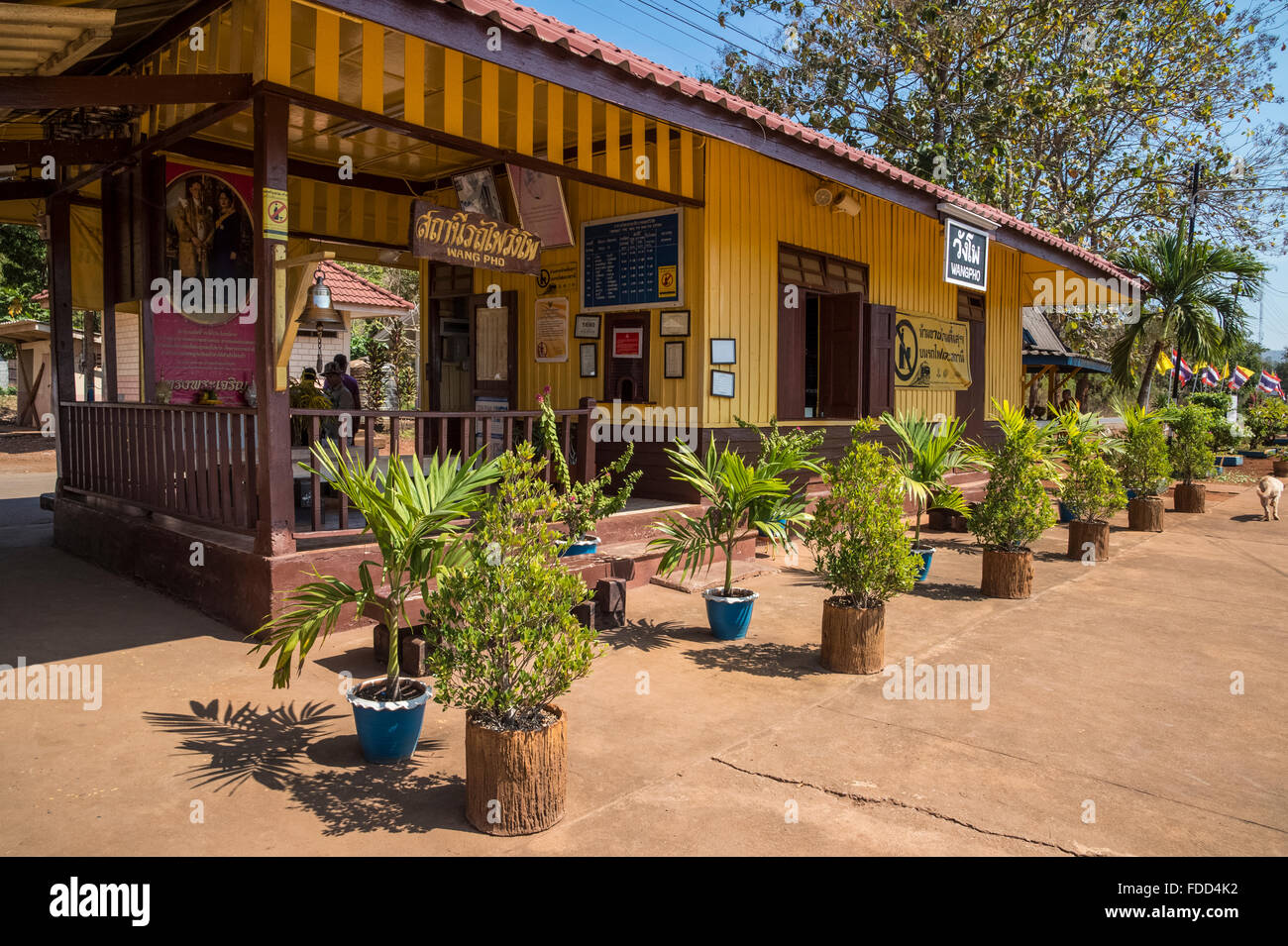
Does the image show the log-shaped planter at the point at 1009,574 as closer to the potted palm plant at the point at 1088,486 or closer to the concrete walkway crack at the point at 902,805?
the potted palm plant at the point at 1088,486

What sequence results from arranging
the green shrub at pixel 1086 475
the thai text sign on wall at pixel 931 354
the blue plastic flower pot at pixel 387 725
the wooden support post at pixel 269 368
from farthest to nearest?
the thai text sign on wall at pixel 931 354
the green shrub at pixel 1086 475
the wooden support post at pixel 269 368
the blue plastic flower pot at pixel 387 725

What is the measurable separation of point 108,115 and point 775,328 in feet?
20.6

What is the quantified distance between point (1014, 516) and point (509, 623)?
17.2 ft

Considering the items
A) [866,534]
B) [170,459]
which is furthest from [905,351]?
[170,459]

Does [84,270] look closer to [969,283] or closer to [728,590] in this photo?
[728,590]

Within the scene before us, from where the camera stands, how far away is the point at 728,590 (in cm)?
604

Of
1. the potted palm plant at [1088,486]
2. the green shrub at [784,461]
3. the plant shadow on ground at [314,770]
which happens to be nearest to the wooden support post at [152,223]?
the plant shadow on ground at [314,770]

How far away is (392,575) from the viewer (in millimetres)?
4234

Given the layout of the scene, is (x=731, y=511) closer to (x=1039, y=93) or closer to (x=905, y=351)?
(x=905, y=351)

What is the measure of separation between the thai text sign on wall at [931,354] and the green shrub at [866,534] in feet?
21.2

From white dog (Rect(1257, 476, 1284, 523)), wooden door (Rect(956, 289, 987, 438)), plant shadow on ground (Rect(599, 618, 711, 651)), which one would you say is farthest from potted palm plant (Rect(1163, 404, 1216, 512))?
plant shadow on ground (Rect(599, 618, 711, 651))

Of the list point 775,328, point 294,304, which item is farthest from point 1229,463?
point 294,304

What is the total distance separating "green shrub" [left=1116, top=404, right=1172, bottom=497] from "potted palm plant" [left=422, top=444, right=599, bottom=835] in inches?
384

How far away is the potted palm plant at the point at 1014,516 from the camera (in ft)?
24.0
